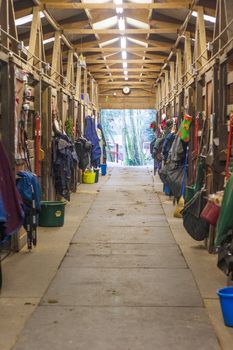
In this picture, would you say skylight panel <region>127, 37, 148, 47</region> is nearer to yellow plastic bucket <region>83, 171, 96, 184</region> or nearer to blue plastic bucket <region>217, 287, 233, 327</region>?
yellow plastic bucket <region>83, 171, 96, 184</region>

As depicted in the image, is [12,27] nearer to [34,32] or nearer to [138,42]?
[34,32]

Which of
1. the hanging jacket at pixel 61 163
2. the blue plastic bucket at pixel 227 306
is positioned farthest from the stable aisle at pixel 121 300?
the hanging jacket at pixel 61 163

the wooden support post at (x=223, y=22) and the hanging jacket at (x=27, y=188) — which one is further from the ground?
the wooden support post at (x=223, y=22)

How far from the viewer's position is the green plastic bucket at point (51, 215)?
6.84 meters

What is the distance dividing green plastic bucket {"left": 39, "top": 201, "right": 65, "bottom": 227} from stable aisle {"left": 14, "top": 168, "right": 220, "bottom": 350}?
15.2 inches

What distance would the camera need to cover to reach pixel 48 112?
787cm

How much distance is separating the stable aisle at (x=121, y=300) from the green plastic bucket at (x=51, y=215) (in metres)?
0.39

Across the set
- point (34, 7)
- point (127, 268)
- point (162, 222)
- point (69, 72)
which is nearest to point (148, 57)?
point (69, 72)

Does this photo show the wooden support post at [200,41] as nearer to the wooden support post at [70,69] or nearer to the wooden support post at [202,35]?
the wooden support post at [202,35]

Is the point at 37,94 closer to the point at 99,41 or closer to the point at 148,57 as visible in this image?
the point at 99,41

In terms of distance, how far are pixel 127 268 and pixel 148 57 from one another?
9.87 metres

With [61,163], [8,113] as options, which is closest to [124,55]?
[61,163]

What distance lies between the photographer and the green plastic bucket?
6.84 m

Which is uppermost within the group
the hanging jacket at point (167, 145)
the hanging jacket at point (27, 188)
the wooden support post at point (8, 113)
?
the wooden support post at point (8, 113)
